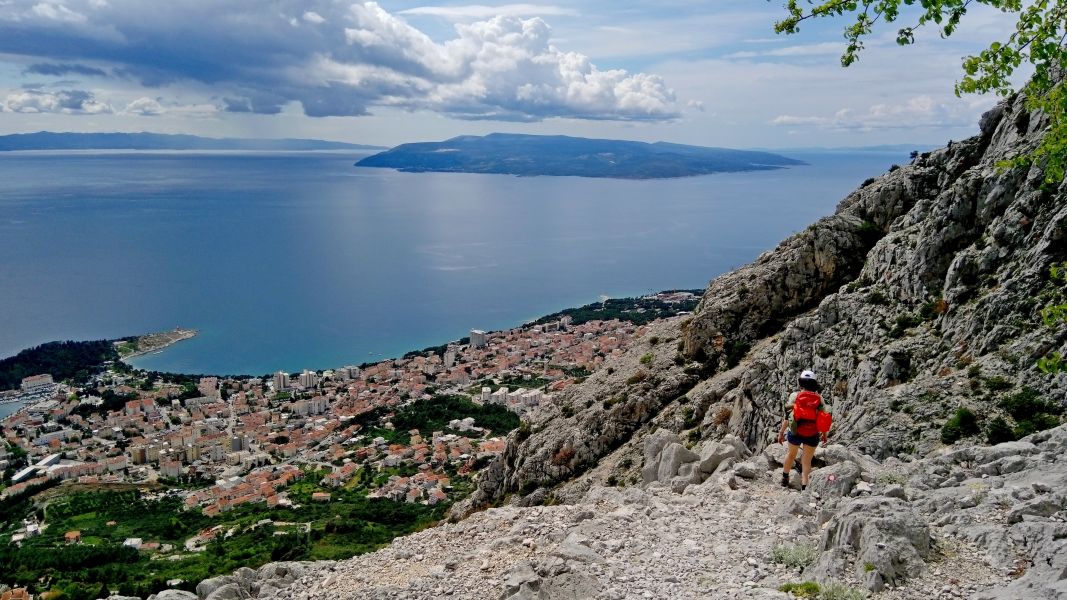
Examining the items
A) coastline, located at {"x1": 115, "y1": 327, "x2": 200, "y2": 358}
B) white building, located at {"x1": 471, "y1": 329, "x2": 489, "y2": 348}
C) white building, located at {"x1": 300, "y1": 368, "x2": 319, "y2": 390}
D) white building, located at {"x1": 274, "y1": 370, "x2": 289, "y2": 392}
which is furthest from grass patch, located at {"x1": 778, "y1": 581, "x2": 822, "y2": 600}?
coastline, located at {"x1": 115, "y1": 327, "x2": 200, "y2": 358}

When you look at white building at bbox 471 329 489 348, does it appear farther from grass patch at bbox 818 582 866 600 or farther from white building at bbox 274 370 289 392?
grass patch at bbox 818 582 866 600

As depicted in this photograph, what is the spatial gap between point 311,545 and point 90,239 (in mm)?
157715

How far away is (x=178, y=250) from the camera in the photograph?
6093 inches

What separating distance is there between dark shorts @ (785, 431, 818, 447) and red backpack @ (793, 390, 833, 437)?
0.05 m

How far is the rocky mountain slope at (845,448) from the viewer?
22.0ft

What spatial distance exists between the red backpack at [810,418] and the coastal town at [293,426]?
3815cm

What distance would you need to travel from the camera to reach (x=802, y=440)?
9.02 m

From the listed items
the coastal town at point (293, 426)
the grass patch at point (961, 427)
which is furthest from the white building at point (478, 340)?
the grass patch at point (961, 427)

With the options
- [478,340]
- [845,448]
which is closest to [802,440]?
[845,448]

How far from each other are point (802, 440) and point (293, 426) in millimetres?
67618

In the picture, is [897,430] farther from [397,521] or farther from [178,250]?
[178,250]

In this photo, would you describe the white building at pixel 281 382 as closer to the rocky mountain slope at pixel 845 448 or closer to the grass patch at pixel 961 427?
the rocky mountain slope at pixel 845 448

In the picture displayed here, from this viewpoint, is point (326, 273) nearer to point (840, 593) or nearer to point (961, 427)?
point (961, 427)

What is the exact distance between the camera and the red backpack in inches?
351
